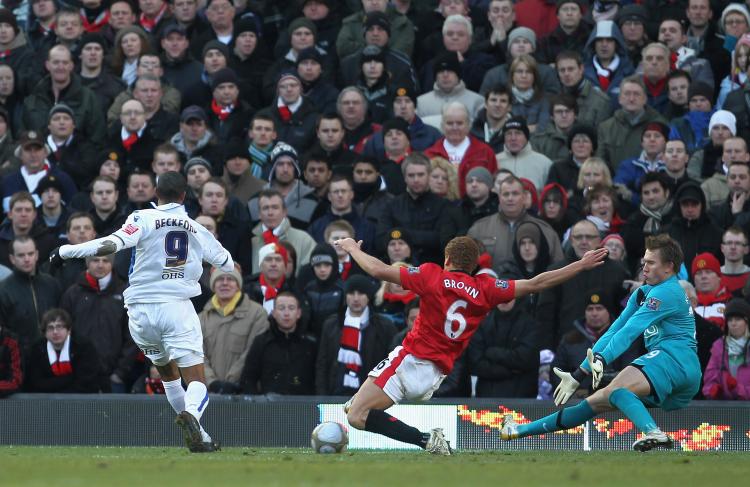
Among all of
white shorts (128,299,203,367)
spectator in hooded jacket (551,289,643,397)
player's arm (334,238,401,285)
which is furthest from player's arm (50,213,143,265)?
spectator in hooded jacket (551,289,643,397)

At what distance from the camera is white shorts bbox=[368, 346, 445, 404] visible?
483 inches

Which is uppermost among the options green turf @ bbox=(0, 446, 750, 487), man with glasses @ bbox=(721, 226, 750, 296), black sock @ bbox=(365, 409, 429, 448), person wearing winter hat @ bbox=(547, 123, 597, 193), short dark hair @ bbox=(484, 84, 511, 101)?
short dark hair @ bbox=(484, 84, 511, 101)

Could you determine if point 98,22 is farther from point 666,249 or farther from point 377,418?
point 666,249

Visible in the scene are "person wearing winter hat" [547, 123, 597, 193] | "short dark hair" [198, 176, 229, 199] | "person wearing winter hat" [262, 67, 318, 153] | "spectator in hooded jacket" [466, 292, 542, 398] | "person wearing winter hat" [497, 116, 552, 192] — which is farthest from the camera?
"person wearing winter hat" [262, 67, 318, 153]

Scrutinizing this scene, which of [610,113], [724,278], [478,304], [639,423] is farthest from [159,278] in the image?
[610,113]

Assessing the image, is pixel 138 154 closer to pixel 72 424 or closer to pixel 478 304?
pixel 72 424

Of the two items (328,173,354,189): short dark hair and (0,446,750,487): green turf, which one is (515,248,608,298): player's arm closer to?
(0,446,750,487): green turf

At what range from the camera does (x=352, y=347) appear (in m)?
15.7

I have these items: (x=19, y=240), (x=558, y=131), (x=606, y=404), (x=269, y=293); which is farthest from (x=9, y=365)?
(x=558, y=131)

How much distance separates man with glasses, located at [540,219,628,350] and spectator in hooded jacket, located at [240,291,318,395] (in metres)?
2.50

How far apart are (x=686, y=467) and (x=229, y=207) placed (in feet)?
27.0

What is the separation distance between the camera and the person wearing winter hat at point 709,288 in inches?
617

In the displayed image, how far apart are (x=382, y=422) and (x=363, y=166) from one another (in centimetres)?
604

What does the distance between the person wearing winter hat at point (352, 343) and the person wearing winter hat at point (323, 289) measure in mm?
345
